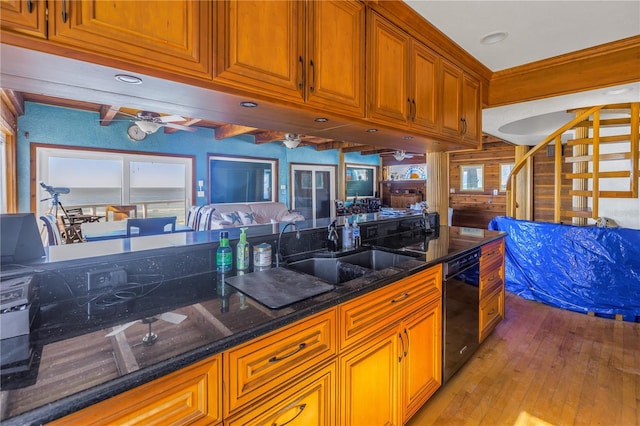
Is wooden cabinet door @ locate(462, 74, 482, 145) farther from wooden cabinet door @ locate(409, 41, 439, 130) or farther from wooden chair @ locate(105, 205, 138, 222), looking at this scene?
wooden chair @ locate(105, 205, 138, 222)

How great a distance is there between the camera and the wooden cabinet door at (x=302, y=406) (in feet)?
3.12

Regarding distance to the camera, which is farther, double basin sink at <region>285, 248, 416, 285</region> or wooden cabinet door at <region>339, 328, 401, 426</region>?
double basin sink at <region>285, 248, 416, 285</region>

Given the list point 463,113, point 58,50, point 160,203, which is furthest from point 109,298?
point 160,203

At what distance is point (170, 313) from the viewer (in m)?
1.04

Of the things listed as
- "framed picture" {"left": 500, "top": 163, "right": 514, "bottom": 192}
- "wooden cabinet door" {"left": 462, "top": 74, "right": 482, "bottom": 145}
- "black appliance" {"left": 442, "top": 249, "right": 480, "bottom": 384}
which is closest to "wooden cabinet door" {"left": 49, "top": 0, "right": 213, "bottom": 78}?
"black appliance" {"left": 442, "top": 249, "right": 480, "bottom": 384}

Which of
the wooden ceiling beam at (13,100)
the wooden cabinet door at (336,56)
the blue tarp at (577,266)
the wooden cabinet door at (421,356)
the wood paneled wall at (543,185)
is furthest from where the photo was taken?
the wood paneled wall at (543,185)

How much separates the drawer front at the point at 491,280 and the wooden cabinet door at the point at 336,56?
1.61 metres

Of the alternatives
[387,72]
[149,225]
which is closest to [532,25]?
[387,72]

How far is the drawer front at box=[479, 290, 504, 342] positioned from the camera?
7.82ft

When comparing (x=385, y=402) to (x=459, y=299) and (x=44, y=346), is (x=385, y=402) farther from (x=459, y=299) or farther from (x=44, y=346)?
(x=44, y=346)

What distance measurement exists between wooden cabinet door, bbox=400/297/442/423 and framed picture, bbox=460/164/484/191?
7584mm

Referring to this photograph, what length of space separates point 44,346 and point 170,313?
318mm

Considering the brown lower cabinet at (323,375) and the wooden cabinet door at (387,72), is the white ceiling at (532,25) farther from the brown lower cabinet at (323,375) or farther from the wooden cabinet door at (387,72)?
the brown lower cabinet at (323,375)

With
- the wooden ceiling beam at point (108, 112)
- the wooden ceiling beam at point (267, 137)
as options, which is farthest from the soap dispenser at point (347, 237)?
the wooden ceiling beam at point (267, 137)
